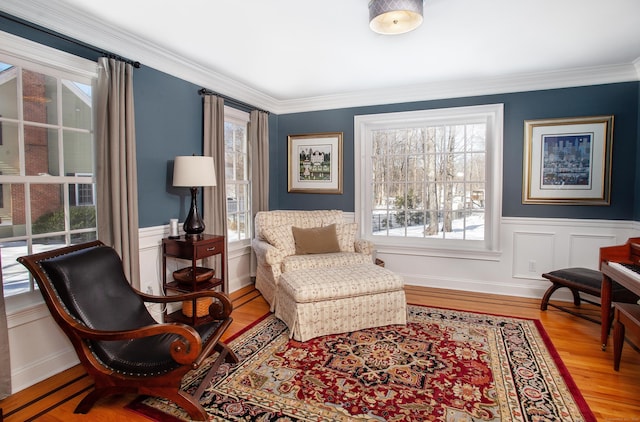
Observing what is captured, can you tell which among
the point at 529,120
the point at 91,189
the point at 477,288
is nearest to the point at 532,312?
the point at 477,288

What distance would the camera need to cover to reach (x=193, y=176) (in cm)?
314

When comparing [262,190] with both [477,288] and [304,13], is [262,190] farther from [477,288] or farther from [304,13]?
[477,288]

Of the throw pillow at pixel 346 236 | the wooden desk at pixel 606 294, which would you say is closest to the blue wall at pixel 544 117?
the throw pillow at pixel 346 236

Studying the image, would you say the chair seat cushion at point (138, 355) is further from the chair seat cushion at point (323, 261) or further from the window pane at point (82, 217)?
the chair seat cushion at point (323, 261)

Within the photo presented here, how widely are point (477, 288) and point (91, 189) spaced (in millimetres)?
4058

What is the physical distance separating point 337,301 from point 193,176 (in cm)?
163

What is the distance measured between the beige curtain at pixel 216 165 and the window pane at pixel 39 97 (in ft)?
4.47

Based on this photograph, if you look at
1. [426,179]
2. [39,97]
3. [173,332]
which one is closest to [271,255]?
[173,332]

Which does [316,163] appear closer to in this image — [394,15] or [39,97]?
[394,15]

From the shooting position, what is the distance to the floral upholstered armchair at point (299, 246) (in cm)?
357

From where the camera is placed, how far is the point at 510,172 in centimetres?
408

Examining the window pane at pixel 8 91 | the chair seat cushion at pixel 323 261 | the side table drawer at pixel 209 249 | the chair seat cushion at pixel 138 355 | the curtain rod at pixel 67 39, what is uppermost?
the curtain rod at pixel 67 39

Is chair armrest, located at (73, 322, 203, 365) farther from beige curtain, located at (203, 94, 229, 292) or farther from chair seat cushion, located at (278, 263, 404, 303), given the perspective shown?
beige curtain, located at (203, 94, 229, 292)

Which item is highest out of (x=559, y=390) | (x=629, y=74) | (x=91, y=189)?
(x=629, y=74)
